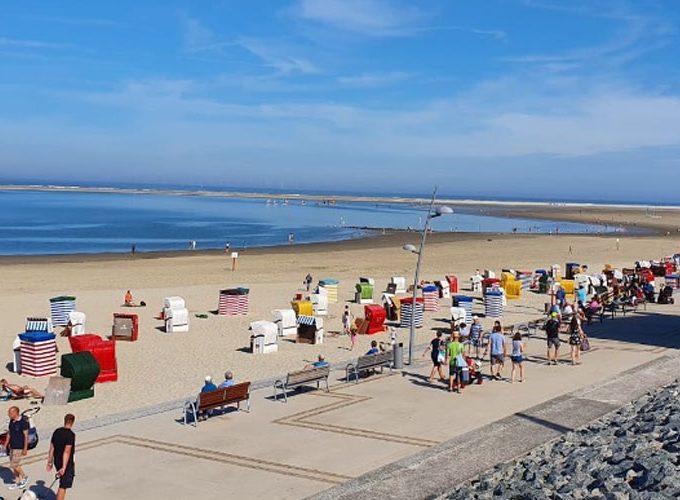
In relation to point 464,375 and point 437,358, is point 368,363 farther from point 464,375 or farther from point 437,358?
point 464,375

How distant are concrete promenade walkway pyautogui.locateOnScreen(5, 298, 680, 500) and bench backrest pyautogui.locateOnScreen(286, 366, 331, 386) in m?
0.34

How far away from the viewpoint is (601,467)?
9.66 m

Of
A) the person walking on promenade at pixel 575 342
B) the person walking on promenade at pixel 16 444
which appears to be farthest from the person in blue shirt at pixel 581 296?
the person walking on promenade at pixel 16 444

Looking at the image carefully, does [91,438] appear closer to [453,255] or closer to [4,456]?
[4,456]

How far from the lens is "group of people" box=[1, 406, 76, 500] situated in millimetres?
9461

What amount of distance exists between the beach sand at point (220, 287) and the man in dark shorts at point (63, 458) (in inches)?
169

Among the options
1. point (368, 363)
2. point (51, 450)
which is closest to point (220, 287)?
point (368, 363)

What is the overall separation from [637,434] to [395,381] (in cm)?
636

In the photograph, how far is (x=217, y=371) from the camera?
18031mm

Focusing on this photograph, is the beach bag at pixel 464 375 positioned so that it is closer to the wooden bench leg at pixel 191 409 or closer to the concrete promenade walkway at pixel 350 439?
the concrete promenade walkway at pixel 350 439

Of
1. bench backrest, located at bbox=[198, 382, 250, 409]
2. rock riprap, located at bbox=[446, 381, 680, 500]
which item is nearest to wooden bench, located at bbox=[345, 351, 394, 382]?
bench backrest, located at bbox=[198, 382, 250, 409]

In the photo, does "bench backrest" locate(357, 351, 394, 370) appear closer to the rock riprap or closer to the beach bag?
the beach bag

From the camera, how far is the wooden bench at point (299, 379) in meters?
14.8

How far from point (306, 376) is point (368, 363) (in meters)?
2.01
